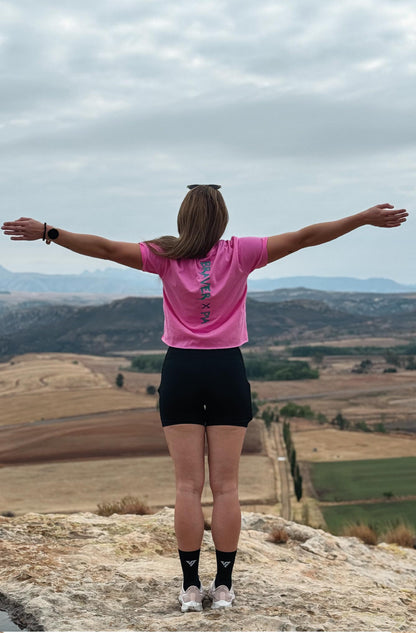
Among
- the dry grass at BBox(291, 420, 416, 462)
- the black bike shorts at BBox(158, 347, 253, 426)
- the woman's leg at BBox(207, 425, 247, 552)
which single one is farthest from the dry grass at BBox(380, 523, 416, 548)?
the dry grass at BBox(291, 420, 416, 462)

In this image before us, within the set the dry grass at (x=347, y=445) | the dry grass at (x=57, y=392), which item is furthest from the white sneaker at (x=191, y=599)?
the dry grass at (x=57, y=392)

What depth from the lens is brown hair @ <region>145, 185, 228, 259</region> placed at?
13.5 ft

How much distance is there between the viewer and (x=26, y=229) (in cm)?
408

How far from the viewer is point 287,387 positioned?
112938 mm

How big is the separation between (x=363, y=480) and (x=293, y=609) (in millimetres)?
55932

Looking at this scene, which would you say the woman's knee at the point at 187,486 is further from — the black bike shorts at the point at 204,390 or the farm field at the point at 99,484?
the farm field at the point at 99,484

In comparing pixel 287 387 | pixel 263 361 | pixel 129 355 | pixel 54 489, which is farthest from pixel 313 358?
pixel 54 489

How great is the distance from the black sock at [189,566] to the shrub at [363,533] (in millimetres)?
4419

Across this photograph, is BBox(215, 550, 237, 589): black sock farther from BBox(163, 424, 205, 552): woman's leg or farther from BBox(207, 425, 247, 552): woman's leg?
BBox(163, 424, 205, 552): woman's leg

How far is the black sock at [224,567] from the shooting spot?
169 inches

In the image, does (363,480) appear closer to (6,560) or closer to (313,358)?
(6,560)

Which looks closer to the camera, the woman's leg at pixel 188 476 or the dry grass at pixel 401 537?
the woman's leg at pixel 188 476

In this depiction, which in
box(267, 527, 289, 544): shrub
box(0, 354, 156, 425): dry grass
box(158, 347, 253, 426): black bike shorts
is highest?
box(158, 347, 253, 426): black bike shorts

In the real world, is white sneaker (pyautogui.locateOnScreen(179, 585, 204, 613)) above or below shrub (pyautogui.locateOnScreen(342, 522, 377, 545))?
above
